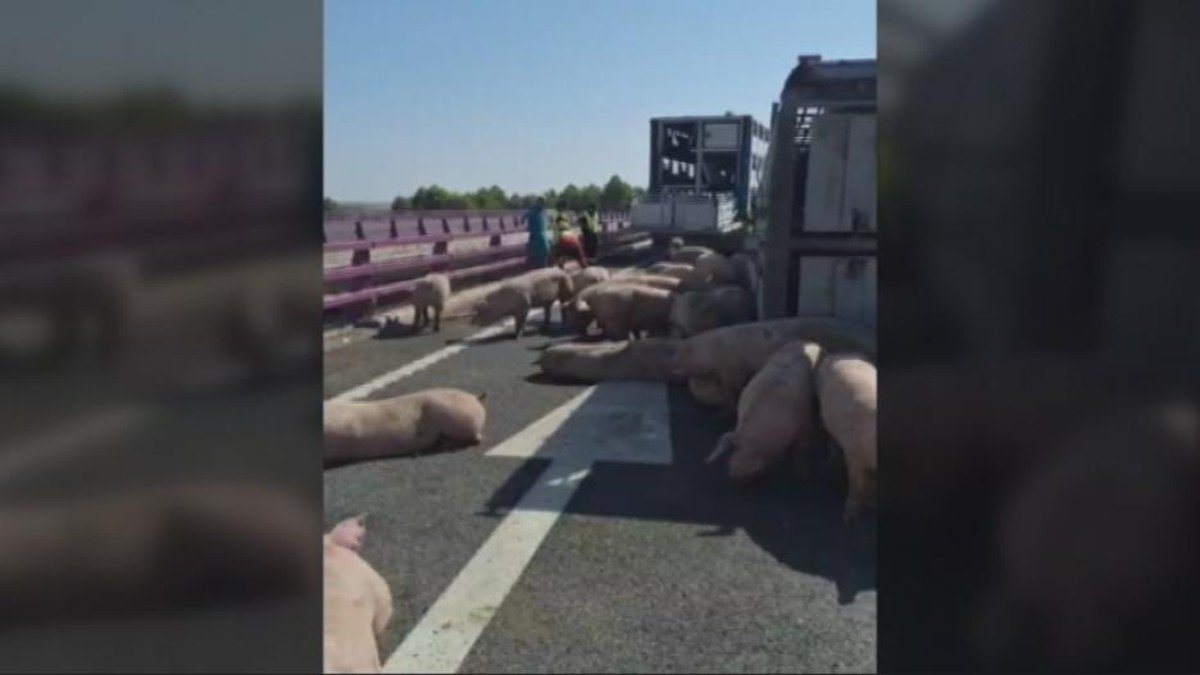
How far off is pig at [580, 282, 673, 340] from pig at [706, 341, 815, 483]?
340cm

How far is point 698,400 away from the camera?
5383 mm

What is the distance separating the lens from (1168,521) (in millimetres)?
1062

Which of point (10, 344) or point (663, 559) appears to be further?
point (663, 559)

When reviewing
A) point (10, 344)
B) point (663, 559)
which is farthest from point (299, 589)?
point (663, 559)

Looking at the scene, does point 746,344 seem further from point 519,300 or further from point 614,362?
point 519,300

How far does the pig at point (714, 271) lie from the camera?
866cm

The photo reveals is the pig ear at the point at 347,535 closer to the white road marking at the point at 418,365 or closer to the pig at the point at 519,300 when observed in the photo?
the white road marking at the point at 418,365

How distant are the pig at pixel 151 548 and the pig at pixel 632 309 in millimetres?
6481

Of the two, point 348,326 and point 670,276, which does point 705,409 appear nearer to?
point 670,276

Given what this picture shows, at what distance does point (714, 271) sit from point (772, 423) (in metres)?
5.12

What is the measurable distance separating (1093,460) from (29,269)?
129cm

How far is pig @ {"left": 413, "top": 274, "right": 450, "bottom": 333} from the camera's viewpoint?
Answer: 28.1 feet

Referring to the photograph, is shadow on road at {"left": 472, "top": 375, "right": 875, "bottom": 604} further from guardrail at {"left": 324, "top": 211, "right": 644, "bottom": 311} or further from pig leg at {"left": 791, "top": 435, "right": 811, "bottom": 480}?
guardrail at {"left": 324, "top": 211, "right": 644, "bottom": 311}

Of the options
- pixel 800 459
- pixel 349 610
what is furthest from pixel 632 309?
pixel 349 610
